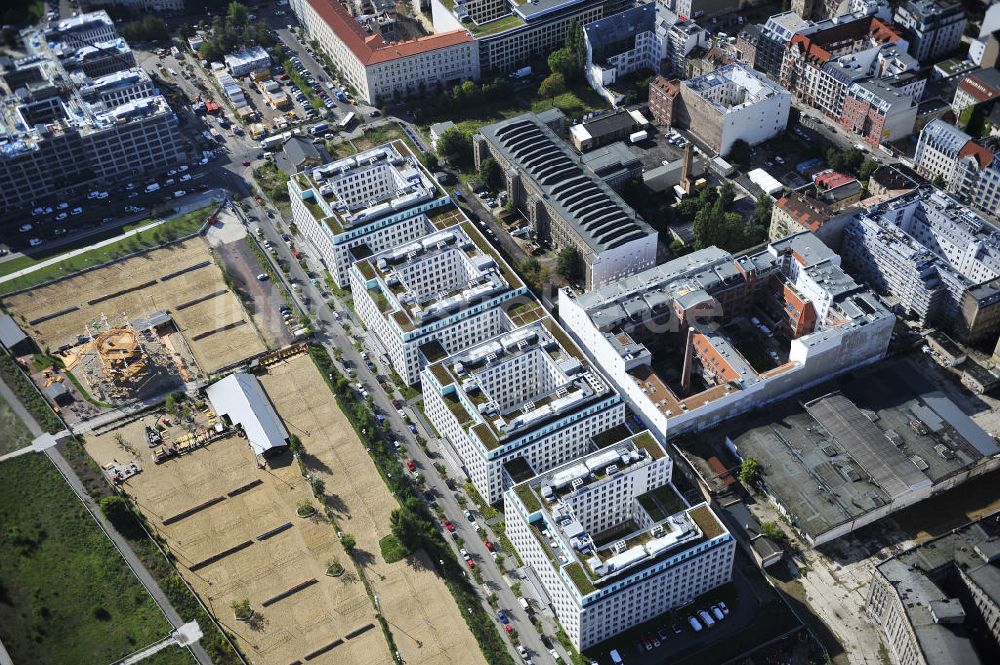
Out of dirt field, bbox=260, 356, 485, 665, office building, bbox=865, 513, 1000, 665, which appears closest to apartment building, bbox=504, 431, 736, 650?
dirt field, bbox=260, 356, 485, 665

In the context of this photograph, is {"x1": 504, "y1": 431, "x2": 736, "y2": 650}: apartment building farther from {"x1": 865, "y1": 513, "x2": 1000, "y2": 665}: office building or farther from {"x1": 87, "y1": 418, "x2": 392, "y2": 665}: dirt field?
{"x1": 87, "y1": 418, "x2": 392, "y2": 665}: dirt field

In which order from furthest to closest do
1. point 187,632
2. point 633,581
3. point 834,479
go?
point 834,479, point 187,632, point 633,581

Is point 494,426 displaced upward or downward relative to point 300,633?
upward

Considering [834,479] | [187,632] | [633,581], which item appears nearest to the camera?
Answer: [633,581]

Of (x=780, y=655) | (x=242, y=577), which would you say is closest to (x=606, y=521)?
(x=780, y=655)

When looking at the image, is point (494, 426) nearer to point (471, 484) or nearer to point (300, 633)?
point (471, 484)

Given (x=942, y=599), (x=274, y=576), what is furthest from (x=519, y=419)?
(x=942, y=599)

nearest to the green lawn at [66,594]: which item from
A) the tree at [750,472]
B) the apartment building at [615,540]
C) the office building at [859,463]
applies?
the apartment building at [615,540]

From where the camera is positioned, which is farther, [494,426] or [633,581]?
[494,426]
